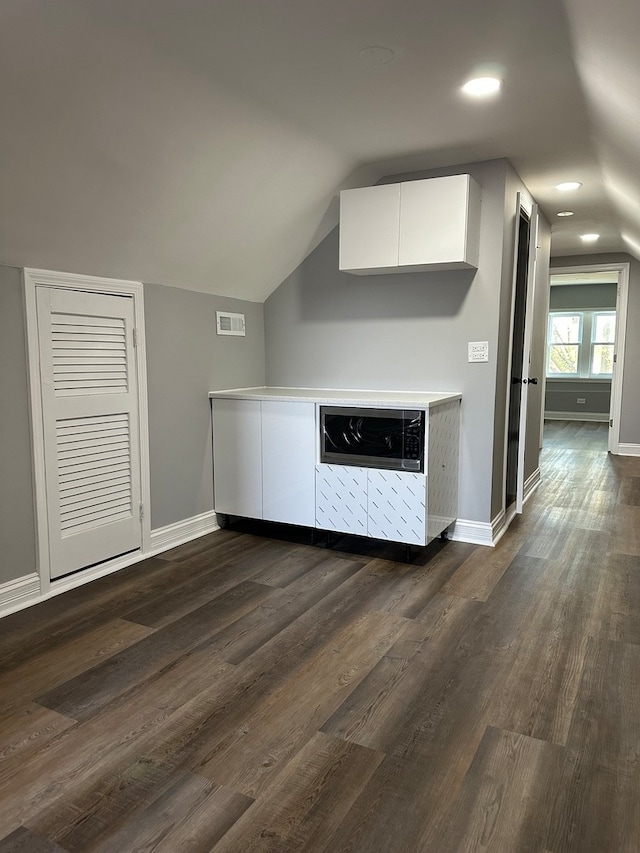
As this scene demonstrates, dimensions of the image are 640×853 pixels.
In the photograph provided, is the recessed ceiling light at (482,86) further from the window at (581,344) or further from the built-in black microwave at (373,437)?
the window at (581,344)

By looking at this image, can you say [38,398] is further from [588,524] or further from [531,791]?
[588,524]

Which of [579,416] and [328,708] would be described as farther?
[579,416]

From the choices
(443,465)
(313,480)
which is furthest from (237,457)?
(443,465)

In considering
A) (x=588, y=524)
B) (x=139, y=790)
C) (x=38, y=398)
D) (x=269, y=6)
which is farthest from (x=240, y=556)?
(x=269, y=6)

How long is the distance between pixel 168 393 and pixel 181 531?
0.88 metres

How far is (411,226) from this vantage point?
347 cm

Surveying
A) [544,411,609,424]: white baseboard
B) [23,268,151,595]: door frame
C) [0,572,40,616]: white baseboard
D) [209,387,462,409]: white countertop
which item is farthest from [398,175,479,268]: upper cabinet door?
[544,411,609,424]: white baseboard

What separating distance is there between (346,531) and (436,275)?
169 cm

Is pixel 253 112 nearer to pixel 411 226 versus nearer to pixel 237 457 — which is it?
pixel 411 226

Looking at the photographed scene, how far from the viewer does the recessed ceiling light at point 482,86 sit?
253 centimetres

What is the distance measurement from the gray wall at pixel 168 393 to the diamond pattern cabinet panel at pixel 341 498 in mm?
847

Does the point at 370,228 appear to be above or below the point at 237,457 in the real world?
above

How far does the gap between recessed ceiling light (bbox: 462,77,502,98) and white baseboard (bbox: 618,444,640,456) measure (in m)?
5.39

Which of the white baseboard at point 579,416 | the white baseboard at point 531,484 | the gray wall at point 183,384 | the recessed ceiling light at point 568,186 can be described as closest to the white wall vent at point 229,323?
the gray wall at point 183,384
